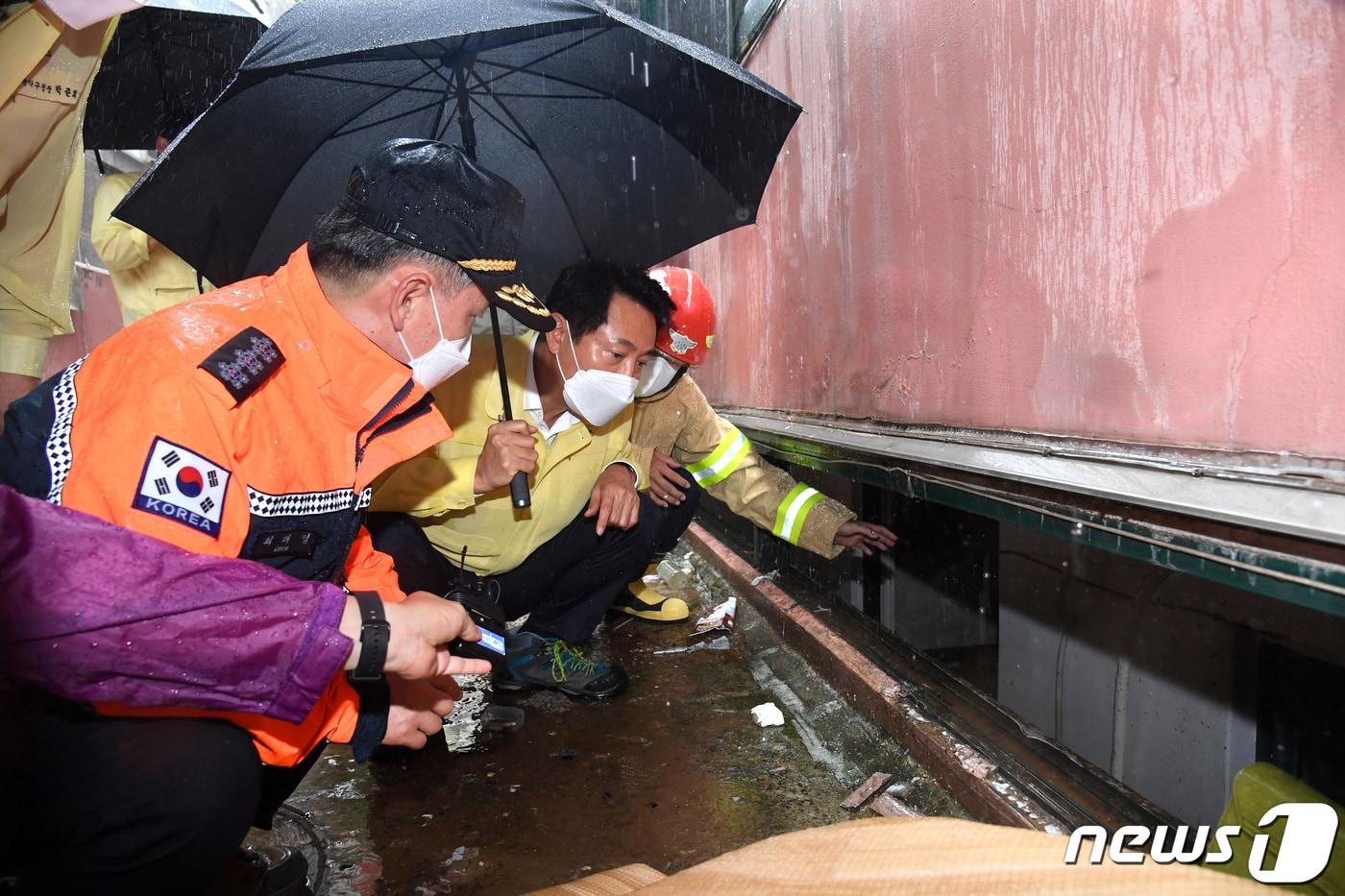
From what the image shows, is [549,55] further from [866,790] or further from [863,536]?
[866,790]

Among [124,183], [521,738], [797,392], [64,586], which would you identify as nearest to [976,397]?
[797,392]

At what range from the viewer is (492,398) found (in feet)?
8.88

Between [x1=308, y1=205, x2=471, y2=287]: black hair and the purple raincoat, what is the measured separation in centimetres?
63

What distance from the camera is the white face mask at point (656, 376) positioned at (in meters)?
3.02

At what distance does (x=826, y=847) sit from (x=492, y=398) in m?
2.04

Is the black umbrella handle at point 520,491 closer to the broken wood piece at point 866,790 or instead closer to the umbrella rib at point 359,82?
the broken wood piece at point 866,790

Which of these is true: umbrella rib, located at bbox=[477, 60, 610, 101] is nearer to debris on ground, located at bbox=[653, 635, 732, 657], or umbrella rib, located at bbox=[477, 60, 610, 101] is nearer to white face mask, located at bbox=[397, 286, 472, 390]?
white face mask, located at bbox=[397, 286, 472, 390]

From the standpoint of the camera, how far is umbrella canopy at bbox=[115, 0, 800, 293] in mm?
2127

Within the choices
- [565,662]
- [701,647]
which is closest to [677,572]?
[701,647]

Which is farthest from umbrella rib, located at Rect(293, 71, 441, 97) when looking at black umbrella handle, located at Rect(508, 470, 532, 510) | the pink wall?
the pink wall

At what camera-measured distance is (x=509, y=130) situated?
9.02 feet

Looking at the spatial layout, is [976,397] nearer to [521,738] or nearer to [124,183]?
[521,738]

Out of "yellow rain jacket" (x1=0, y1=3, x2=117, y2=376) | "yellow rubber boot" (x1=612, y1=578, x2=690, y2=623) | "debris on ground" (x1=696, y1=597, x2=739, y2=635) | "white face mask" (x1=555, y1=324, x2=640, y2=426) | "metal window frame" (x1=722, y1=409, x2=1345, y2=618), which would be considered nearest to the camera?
"metal window frame" (x1=722, y1=409, x2=1345, y2=618)

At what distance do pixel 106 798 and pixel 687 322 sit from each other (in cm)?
245
